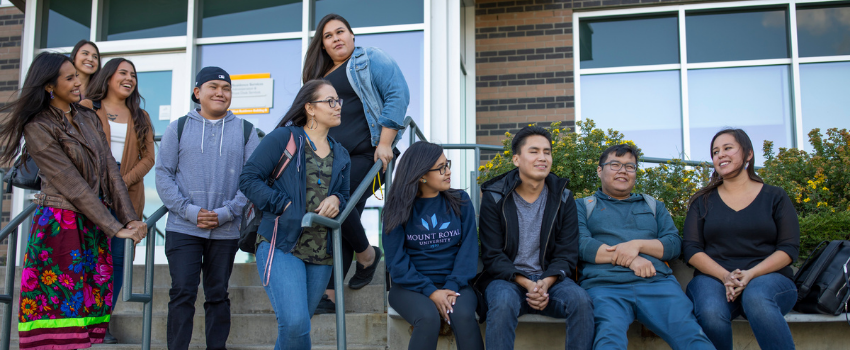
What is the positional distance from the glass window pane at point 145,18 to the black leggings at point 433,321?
16.3 feet

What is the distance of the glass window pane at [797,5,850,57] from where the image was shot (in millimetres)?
6914

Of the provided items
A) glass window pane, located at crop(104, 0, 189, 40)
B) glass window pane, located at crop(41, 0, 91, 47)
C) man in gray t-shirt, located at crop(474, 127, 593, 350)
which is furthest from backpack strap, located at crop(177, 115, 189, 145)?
glass window pane, located at crop(41, 0, 91, 47)

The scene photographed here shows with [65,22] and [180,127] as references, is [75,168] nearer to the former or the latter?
[180,127]

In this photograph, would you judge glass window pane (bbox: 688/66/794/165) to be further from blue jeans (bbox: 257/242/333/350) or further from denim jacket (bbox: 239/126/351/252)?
blue jeans (bbox: 257/242/333/350)

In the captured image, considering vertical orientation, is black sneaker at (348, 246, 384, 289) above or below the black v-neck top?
below

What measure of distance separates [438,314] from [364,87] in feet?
4.57

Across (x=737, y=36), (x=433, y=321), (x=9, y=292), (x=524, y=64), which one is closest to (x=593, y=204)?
(x=433, y=321)

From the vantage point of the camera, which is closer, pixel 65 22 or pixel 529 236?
pixel 529 236

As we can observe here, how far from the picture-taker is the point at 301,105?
3.22 m

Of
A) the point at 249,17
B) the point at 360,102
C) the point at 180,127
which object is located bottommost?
the point at 180,127

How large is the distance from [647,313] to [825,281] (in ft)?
3.15

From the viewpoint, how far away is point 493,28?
7172 mm

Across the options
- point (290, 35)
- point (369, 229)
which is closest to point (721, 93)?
point (369, 229)

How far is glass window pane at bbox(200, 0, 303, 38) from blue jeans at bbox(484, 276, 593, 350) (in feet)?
14.4
